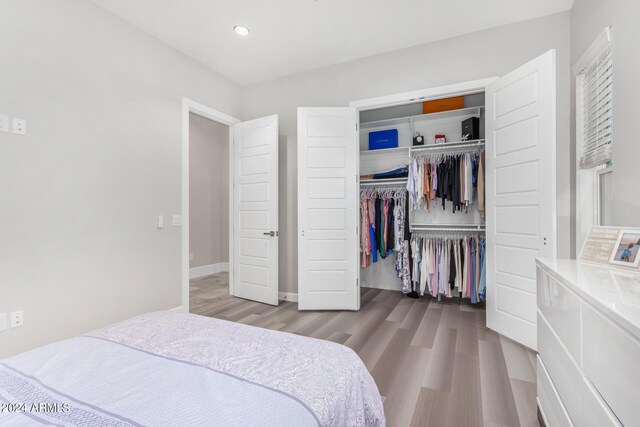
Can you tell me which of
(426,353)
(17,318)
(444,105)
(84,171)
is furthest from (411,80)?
(17,318)

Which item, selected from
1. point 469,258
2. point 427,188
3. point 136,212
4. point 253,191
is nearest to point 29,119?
point 136,212

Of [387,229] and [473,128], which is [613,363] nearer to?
[387,229]

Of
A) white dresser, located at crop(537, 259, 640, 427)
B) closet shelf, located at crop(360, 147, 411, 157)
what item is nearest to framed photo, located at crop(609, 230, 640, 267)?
white dresser, located at crop(537, 259, 640, 427)

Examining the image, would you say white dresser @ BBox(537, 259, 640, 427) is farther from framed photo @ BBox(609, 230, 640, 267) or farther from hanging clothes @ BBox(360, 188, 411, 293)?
hanging clothes @ BBox(360, 188, 411, 293)

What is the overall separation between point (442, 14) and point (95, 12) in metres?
3.01

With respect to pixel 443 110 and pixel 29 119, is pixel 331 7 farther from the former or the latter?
pixel 29 119

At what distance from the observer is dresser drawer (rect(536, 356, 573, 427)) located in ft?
3.96

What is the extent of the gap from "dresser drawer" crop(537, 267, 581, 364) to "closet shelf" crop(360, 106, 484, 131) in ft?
9.00

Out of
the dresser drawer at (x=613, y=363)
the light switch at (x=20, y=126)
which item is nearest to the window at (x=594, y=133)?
the dresser drawer at (x=613, y=363)

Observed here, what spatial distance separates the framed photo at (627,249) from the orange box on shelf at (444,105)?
265 centimetres

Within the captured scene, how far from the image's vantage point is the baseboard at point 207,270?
5344 millimetres

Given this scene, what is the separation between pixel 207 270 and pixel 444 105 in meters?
4.74

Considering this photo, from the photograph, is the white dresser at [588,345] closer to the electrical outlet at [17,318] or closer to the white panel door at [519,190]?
the white panel door at [519,190]

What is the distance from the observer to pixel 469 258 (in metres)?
3.54
